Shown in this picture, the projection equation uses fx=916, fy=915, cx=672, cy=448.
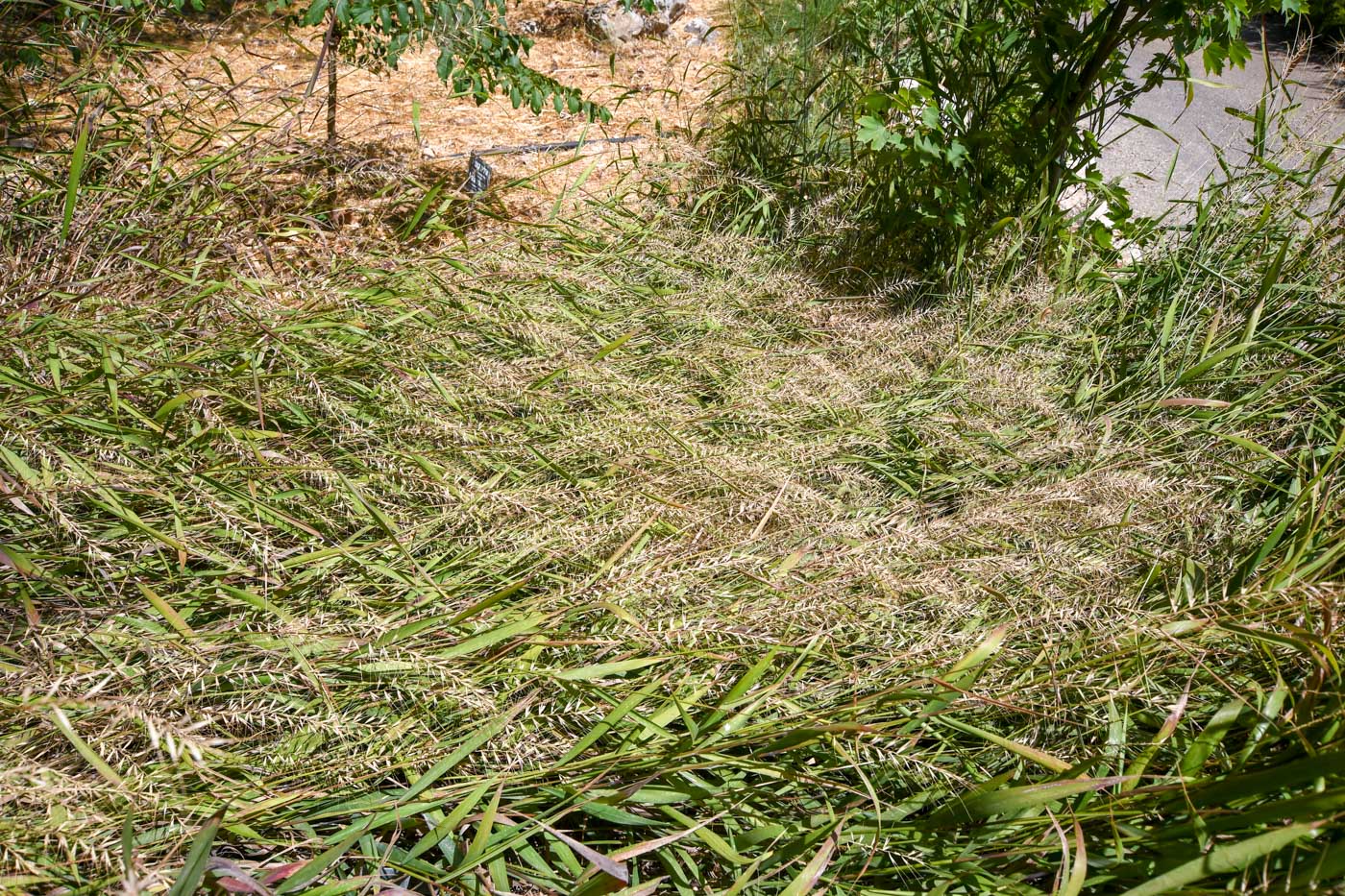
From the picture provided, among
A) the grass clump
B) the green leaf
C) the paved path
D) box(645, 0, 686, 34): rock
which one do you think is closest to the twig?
the grass clump

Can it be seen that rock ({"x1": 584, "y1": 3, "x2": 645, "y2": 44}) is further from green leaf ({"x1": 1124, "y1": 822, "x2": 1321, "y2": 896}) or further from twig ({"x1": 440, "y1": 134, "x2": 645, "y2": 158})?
green leaf ({"x1": 1124, "y1": 822, "x2": 1321, "y2": 896})

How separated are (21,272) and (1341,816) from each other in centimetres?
267

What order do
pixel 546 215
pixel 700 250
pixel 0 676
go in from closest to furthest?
pixel 0 676 < pixel 700 250 < pixel 546 215

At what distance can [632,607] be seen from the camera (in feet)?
5.56

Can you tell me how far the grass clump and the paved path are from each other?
2.09 m

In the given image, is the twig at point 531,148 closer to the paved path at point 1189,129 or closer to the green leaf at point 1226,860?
the paved path at point 1189,129

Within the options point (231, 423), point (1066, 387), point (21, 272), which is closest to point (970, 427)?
point (1066, 387)

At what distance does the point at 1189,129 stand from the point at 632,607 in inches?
202

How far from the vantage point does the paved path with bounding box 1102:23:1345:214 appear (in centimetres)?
440

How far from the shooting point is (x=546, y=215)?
3520 millimetres

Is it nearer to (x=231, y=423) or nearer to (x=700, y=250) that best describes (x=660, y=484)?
(x=231, y=423)

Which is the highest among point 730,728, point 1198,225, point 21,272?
point 1198,225

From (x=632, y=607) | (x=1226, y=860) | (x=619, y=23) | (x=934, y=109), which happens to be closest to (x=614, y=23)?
(x=619, y=23)

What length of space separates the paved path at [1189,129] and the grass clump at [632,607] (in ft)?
6.87
